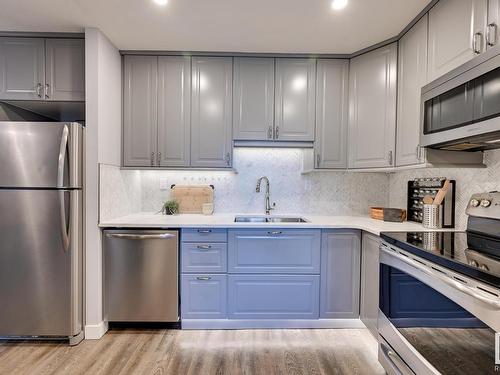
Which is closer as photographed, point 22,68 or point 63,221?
point 63,221

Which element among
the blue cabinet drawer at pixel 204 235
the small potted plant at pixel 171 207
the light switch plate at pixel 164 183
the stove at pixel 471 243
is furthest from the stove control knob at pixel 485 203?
the light switch plate at pixel 164 183

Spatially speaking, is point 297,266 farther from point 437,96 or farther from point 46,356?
point 46,356

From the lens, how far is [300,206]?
2953mm

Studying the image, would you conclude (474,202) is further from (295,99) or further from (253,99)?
(253,99)

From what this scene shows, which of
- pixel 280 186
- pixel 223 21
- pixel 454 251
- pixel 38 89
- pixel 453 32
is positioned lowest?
pixel 454 251

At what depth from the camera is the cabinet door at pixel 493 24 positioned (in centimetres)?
138

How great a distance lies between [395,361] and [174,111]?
99.4 inches

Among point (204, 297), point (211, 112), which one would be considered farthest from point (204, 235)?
point (211, 112)

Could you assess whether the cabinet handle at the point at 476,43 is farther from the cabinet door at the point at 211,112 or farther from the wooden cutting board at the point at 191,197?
the wooden cutting board at the point at 191,197

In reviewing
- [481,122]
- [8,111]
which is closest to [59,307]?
[8,111]

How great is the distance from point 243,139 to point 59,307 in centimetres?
202

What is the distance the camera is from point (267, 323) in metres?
2.33

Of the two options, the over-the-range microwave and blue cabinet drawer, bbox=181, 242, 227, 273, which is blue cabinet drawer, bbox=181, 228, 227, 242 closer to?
blue cabinet drawer, bbox=181, 242, 227, 273

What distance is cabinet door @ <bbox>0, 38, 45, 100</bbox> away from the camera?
7.51 feet
